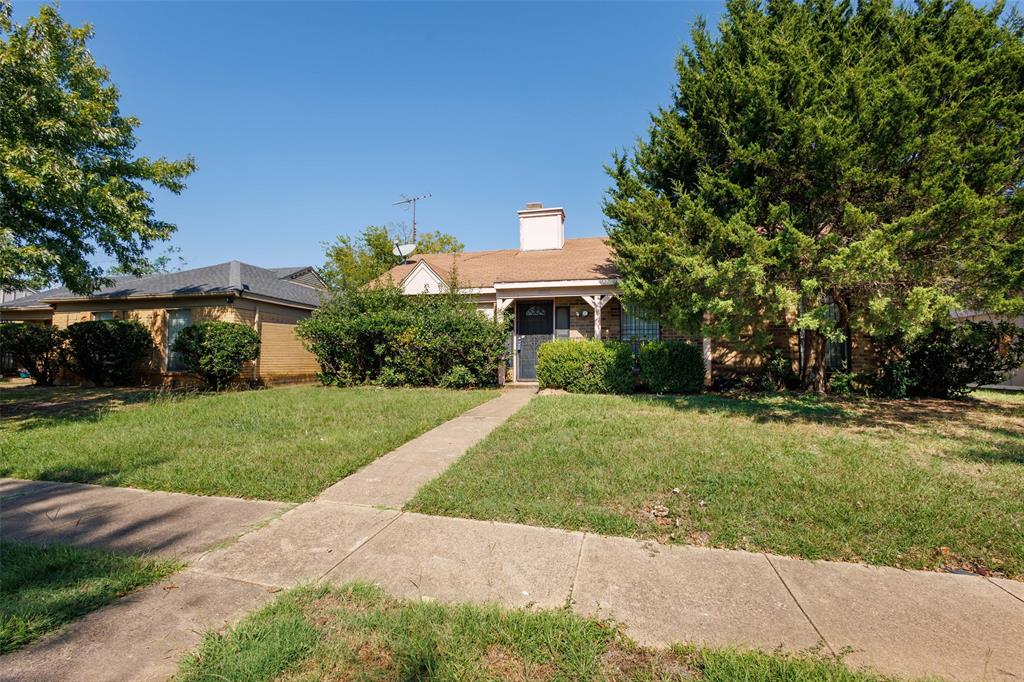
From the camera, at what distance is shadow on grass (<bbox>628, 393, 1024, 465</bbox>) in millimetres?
5703

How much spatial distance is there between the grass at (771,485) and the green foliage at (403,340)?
5448 mm

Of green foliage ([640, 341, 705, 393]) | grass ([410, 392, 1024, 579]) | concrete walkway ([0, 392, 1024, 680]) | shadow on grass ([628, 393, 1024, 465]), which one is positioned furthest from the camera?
green foliage ([640, 341, 705, 393])

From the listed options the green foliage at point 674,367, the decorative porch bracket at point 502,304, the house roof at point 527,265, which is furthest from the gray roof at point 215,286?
the green foliage at point 674,367

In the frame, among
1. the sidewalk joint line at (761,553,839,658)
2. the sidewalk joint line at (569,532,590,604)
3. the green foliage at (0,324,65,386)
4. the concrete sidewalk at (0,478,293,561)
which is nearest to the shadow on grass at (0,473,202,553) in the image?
the concrete sidewalk at (0,478,293,561)

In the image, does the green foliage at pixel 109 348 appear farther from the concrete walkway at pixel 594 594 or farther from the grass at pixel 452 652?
the grass at pixel 452 652

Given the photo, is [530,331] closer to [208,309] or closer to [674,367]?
[674,367]

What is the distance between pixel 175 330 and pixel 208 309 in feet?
5.50

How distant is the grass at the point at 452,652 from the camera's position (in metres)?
2.02

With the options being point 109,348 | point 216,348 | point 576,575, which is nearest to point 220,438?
point 576,575

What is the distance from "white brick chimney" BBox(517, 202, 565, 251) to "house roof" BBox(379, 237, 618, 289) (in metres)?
0.40

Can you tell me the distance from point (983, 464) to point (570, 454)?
14.3ft

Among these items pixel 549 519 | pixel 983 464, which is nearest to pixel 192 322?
pixel 549 519

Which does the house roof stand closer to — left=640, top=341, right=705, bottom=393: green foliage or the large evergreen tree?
left=640, top=341, right=705, bottom=393: green foliage

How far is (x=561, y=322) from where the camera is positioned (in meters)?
14.5
